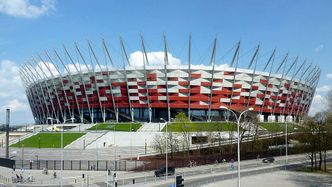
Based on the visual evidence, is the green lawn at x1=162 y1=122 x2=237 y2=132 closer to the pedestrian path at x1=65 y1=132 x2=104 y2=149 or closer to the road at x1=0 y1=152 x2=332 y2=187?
the pedestrian path at x1=65 y1=132 x2=104 y2=149

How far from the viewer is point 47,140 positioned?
89875 millimetres

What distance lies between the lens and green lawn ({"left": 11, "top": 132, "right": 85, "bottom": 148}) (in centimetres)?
8534

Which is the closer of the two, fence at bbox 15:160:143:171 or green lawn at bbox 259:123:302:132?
fence at bbox 15:160:143:171

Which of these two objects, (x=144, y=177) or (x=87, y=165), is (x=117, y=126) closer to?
(x=87, y=165)

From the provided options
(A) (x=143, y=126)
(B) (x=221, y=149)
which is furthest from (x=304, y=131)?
(A) (x=143, y=126)

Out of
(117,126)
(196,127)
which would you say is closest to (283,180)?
(196,127)

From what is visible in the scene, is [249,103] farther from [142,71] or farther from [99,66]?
[99,66]

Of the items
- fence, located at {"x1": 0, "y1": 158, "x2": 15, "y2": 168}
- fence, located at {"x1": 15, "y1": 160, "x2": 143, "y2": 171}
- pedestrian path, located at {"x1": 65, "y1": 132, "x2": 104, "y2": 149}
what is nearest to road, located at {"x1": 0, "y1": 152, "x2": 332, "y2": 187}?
fence, located at {"x1": 0, "y1": 158, "x2": 15, "y2": 168}

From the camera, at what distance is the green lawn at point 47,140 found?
8534cm

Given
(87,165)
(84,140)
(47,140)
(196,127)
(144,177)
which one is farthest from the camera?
(47,140)

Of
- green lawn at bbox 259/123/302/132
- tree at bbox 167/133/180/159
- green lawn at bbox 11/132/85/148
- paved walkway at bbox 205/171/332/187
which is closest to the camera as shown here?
paved walkway at bbox 205/171/332/187

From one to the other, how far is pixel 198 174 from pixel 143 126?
169 ft

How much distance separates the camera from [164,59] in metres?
109

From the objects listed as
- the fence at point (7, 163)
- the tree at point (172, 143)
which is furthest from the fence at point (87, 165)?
the tree at point (172, 143)
